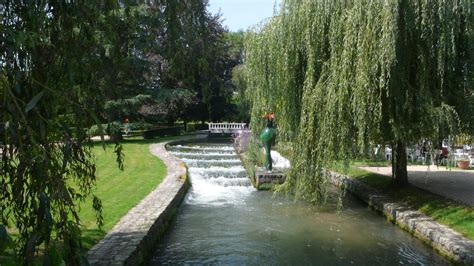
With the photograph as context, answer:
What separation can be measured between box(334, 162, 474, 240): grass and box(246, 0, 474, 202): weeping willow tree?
805mm

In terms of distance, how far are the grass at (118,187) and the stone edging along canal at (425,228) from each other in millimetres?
4535

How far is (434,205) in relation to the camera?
9773 millimetres

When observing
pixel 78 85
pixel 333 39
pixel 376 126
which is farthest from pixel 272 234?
pixel 78 85

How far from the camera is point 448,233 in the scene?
26.1ft

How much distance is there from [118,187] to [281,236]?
5062 mm

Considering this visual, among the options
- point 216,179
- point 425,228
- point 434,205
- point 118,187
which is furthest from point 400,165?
point 118,187

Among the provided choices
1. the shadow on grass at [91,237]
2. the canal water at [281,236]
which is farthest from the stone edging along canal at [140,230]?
the canal water at [281,236]

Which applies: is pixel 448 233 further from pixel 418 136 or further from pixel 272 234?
pixel 272 234

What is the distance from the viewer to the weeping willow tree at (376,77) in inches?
347

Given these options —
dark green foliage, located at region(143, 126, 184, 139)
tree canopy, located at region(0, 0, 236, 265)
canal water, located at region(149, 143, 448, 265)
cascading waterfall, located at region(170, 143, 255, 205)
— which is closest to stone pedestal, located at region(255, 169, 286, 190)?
cascading waterfall, located at region(170, 143, 255, 205)

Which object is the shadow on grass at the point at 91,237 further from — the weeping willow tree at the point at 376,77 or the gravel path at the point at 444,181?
the gravel path at the point at 444,181

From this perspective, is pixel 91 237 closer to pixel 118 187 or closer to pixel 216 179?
pixel 118 187

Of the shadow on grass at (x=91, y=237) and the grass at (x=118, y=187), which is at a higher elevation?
the grass at (x=118, y=187)

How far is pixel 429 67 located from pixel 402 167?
3.48 meters
